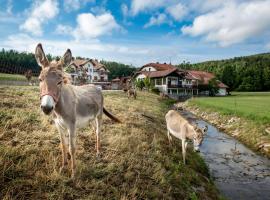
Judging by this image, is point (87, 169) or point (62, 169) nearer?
point (62, 169)

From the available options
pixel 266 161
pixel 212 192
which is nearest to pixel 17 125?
pixel 212 192

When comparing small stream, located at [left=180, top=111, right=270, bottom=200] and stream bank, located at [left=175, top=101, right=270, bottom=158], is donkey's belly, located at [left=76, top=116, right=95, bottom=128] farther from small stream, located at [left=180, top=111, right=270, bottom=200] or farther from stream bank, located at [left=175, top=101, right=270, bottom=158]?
stream bank, located at [left=175, top=101, right=270, bottom=158]

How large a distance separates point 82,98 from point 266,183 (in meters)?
9.39

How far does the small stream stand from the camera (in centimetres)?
1045

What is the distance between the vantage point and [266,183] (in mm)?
11375

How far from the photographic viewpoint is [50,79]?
523 centimetres

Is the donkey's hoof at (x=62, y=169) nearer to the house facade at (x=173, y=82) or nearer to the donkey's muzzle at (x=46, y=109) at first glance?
the donkey's muzzle at (x=46, y=109)

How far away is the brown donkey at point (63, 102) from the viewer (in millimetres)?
5129

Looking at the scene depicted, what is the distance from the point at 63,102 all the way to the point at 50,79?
38.2 inches

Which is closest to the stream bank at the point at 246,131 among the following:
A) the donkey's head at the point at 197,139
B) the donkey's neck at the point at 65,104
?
the donkey's head at the point at 197,139

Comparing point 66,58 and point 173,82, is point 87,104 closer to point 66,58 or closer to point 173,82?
point 66,58

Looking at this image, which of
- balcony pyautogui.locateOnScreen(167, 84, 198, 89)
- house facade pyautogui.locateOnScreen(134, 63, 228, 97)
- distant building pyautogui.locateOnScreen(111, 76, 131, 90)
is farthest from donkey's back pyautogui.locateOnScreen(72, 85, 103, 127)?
balcony pyautogui.locateOnScreen(167, 84, 198, 89)

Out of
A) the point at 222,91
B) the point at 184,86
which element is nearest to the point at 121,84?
the point at 184,86

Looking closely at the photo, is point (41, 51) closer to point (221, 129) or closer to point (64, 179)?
point (64, 179)
